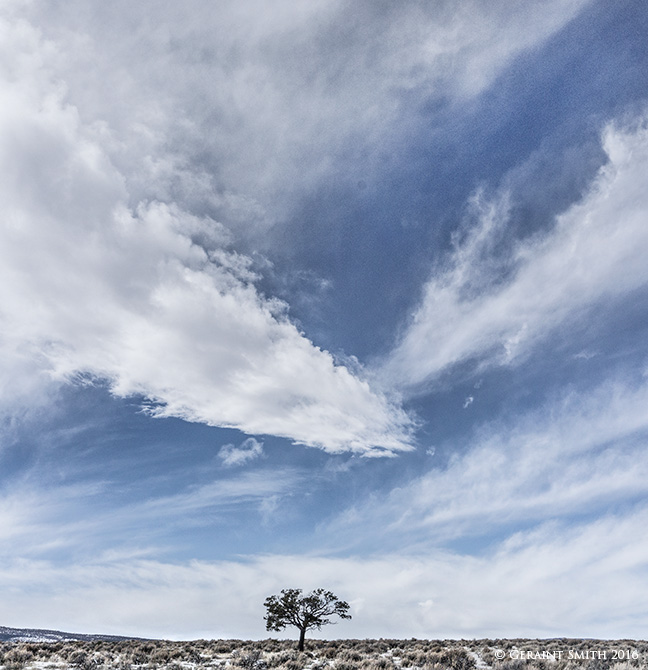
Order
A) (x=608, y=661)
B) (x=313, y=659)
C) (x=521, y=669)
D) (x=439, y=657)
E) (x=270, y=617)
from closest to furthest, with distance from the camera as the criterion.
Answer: (x=521, y=669)
(x=608, y=661)
(x=439, y=657)
(x=313, y=659)
(x=270, y=617)

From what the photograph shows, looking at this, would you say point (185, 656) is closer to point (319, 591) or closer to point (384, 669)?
point (319, 591)

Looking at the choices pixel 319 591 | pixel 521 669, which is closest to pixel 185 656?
pixel 319 591

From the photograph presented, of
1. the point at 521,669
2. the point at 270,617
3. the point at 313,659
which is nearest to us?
the point at 521,669

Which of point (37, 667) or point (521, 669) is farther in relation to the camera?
point (37, 667)

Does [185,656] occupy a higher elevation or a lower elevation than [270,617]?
lower

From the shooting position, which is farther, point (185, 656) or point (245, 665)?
point (185, 656)

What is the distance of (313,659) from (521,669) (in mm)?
12122

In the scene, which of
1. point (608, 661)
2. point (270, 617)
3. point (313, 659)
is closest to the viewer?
point (608, 661)

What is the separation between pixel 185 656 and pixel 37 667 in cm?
831

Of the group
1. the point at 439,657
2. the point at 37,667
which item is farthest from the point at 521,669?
the point at 37,667

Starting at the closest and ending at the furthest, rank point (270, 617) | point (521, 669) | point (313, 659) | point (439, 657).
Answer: point (521, 669) < point (439, 657) < point (313, 659) < point (270, 617)

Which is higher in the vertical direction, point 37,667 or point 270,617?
point 270,617

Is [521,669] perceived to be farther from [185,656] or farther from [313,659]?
[185,656]

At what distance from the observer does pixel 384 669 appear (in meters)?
21.7
